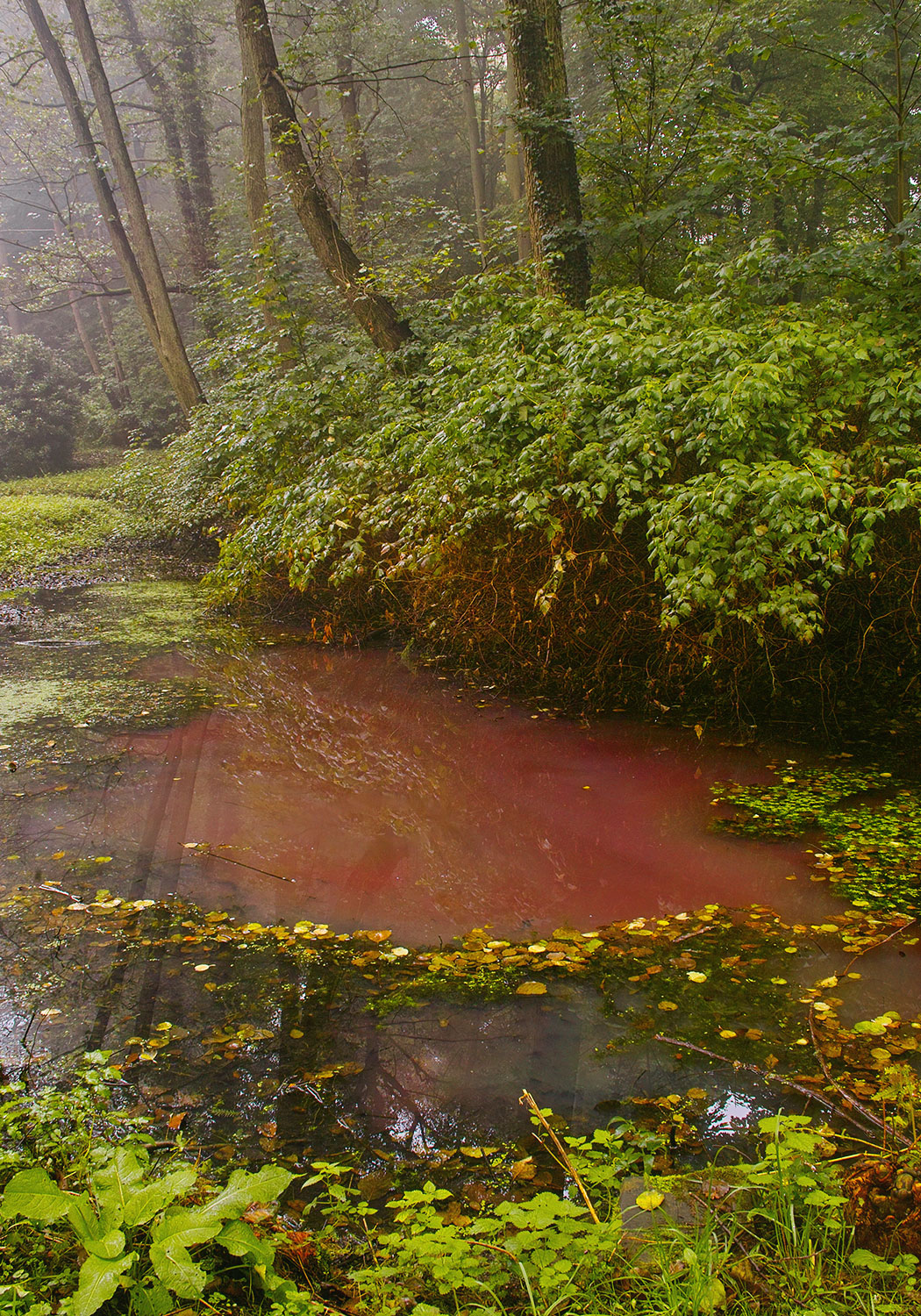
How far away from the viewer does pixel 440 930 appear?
360 centimetres

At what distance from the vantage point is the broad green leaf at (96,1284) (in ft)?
4.91

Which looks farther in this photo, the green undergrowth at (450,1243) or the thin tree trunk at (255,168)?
the thin tree trunk at (255,168)

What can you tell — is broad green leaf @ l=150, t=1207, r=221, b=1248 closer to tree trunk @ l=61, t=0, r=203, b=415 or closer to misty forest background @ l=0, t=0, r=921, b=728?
misty forest background @ l=0, t=0, r=921, b=728

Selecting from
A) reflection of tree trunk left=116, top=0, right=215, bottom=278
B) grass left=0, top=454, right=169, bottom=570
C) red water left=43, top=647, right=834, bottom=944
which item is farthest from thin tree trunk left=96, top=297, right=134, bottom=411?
red water left=43, top=647, right=834, bottom=944

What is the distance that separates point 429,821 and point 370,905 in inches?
37.4

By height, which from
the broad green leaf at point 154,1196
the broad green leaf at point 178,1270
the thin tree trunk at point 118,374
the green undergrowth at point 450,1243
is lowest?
the green undergrowth at point 450,1243

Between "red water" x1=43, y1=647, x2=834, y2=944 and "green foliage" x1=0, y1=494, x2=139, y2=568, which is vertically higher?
"green foliage" x1=0, y1=494, x2=139, y2=568

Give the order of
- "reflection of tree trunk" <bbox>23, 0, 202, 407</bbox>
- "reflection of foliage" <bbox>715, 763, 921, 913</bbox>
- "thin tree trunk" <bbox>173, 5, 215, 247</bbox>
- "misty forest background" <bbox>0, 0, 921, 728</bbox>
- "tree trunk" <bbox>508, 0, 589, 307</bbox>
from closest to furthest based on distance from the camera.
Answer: "reflection of foliage" <bbox>715, 763, 921, 913</bbox> < "misty forest background" <bbox>0, 0, 921, 728</bbox> < "tree trunk" <bbox>508, 0, 589, 307</bbox> < "reflection of tree trunk" <bbox>23, 0, 202, 407</bbox> < "thin tree trunk" <bbox>173, 5, 215, 247</bbox>

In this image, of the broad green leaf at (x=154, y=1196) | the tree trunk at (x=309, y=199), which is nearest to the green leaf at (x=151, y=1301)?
the broad green leaf at (x=154, y=1196)

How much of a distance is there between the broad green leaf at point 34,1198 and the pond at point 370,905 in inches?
26.8

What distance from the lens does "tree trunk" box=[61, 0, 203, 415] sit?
14969 millimetres

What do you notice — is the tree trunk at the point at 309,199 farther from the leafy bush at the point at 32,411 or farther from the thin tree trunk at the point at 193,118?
the leafy bush at the point at 32,411

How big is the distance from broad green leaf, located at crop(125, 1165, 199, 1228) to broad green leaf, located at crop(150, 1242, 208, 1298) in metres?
0.10

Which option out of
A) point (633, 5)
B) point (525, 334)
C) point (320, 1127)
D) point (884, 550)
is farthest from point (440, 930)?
point (633, 5)
